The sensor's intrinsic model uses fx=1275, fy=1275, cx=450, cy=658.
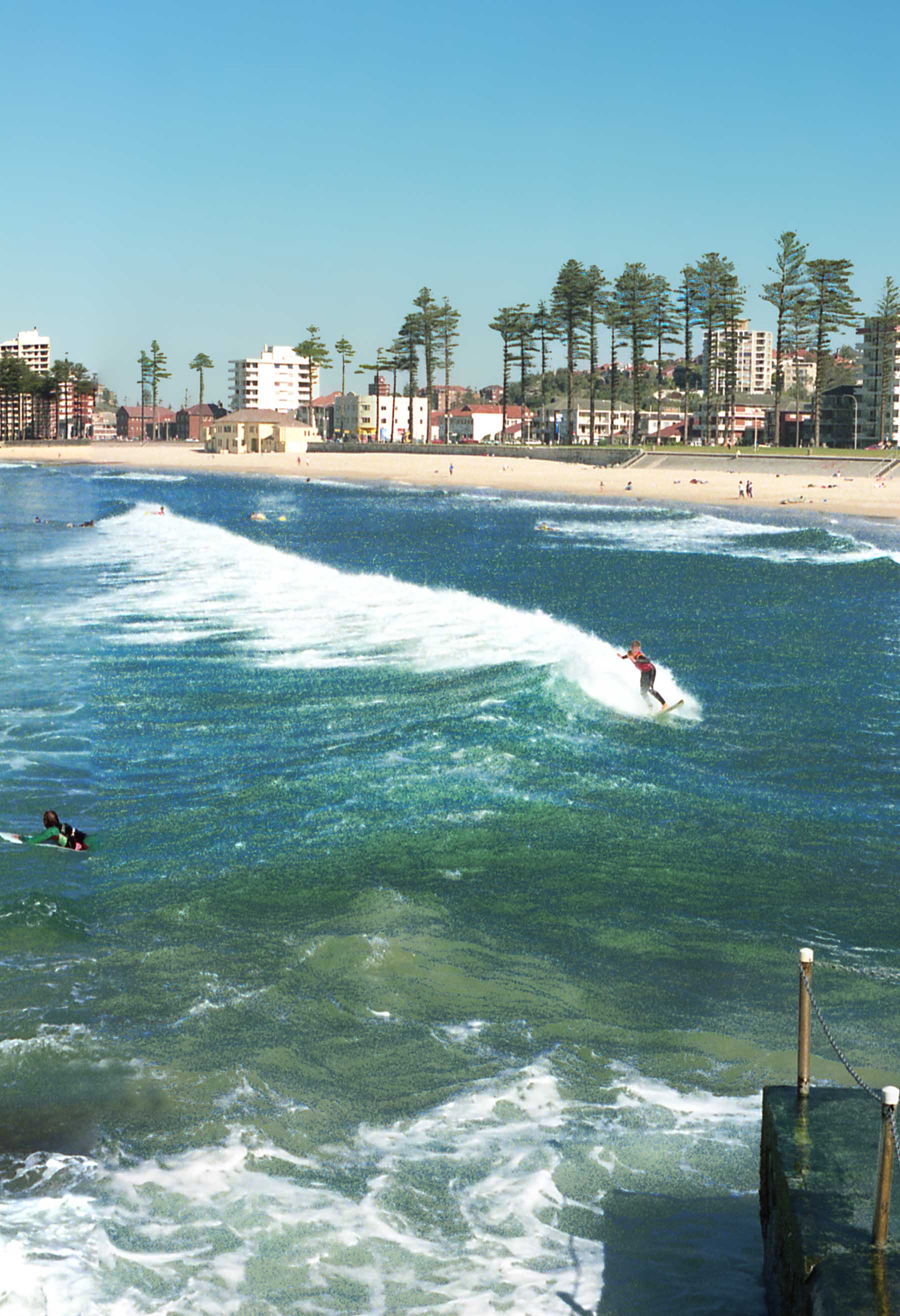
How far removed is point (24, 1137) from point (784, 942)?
7.28m

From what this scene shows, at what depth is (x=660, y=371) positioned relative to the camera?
14425 cm

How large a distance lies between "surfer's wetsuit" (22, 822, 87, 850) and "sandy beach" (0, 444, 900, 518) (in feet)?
210

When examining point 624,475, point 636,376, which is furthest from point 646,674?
point 636,376

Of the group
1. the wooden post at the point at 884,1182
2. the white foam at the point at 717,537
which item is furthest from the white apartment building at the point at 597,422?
the wooden post at the point at 884,1182

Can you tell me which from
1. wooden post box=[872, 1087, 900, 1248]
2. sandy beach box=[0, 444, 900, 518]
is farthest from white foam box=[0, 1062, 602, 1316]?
sandy beach box=[0, 444, 900, 518]

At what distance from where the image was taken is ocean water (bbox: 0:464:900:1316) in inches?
319

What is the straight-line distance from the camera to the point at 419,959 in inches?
481

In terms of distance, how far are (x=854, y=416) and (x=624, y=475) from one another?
41.1 m

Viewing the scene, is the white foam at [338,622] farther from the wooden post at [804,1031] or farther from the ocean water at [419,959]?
the wooden post at [804,1031]

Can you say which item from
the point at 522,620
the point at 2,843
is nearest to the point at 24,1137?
the point at 2,843

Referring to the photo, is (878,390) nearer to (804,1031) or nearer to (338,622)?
(338,622)

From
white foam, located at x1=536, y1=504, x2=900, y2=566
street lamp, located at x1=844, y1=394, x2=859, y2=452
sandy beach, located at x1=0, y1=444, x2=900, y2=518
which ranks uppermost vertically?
street lamp, located at x1=844, y1=394, x2=859, y2=452

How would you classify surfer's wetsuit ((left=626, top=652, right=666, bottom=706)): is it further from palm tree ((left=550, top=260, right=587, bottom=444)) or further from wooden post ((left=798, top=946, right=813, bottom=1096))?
palm tree ((left=550, top=260, right=587, bottom=444))

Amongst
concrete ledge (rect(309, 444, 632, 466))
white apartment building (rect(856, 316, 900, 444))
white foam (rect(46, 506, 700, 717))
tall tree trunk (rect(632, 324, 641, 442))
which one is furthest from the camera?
white apartment building (rect(856, 316, 900, 444))
